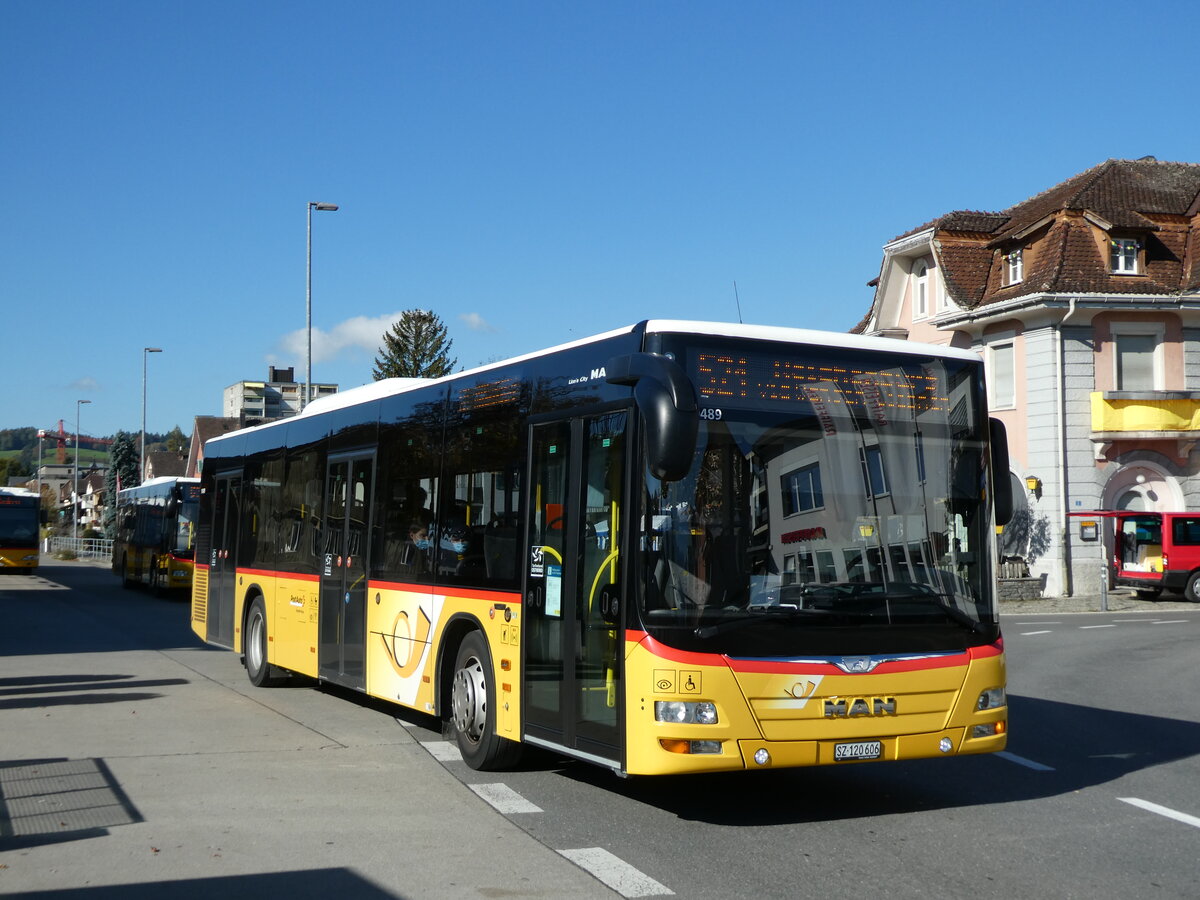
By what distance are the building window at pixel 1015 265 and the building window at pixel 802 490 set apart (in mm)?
34369

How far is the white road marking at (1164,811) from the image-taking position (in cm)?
805

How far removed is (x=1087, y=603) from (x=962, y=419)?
92.8ft

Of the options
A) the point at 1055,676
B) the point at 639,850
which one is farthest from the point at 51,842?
Result: the point at 1055,676

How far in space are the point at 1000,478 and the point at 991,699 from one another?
1.39 metres

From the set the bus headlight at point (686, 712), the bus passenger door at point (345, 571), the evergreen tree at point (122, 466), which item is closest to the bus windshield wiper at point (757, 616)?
the bus headlight at point (686, 712)

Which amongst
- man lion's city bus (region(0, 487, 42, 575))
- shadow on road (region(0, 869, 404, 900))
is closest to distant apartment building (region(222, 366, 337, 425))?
man lion's city bus (region(0, 487, 42, 575))

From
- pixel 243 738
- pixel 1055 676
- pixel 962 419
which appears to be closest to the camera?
pixel 962 419

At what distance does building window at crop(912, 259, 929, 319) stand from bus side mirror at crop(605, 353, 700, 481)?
3750 cm

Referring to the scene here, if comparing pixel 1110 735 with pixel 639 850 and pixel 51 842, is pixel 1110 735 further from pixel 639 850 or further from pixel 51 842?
pixel 51 842

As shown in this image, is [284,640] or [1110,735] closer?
[1110,735]

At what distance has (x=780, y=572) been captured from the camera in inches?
302

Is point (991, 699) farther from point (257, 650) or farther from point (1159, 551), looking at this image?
point (1159, 551)

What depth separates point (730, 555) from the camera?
7570 mm

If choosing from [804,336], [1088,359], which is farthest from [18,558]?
[804,336]
